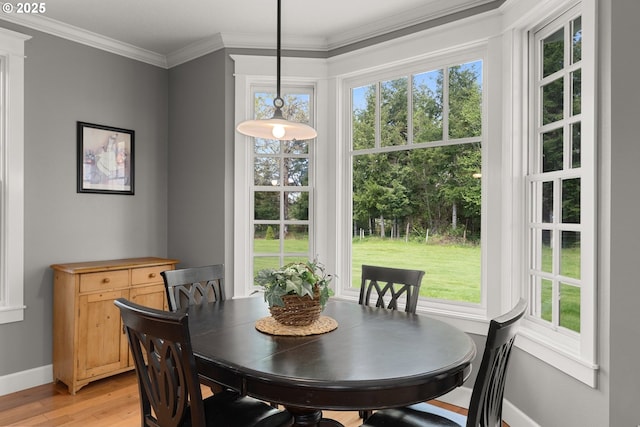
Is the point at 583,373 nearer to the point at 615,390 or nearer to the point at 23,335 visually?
the point at 615,390

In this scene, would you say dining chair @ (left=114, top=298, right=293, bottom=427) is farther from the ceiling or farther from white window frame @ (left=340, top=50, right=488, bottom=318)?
the ceiling

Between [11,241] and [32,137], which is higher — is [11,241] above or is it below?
below

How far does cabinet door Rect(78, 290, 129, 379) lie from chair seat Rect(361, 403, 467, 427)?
231 centimetres

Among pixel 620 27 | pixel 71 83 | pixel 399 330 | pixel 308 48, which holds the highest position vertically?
pixel 308 48

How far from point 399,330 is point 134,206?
115 inches

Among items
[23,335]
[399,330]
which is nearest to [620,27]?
[399,330]

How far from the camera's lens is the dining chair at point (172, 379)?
58.6 inches

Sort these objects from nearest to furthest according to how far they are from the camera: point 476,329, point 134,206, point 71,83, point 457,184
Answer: point 476,329 → point 457,184 → point 71,83 → point 134,206

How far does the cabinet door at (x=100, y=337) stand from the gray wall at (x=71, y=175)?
440mm

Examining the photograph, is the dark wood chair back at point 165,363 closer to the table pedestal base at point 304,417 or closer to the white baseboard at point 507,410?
the table pedestal base at point 304,417

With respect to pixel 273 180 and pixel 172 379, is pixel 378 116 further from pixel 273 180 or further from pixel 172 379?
pixel 172 379

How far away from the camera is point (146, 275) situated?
3.57m

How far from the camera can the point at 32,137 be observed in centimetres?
329

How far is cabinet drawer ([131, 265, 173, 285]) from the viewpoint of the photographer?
3.50 m
